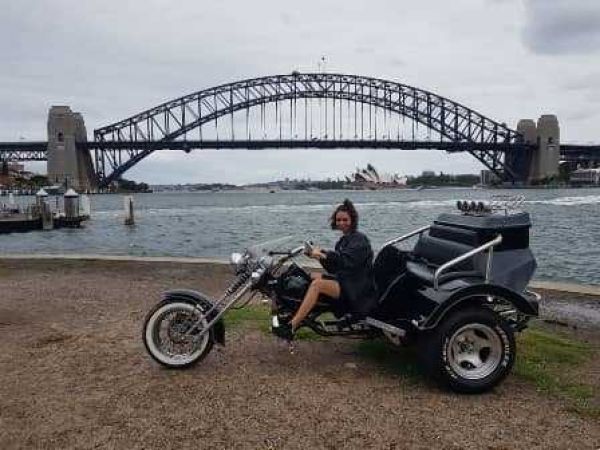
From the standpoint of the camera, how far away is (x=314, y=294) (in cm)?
516

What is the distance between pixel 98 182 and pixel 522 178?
7573cm

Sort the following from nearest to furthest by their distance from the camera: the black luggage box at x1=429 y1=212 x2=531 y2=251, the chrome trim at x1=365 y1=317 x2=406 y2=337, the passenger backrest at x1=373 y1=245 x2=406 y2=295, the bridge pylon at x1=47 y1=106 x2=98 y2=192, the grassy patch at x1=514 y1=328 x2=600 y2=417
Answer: the grassy patch at x1=514 y1=328 x2=600 y2=417, the chrome trim at x1=365 y1=317 x2=406 y2=337, the black luggage box at x1=429 y1=212 x2=531 y2=251, the passenger backrest at x1=373 y1=245 x2=406 y2=295, the bridge pylon at x1=47 y1=106 x2=98 y2=192

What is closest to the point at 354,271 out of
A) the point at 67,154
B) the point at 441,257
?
the point at 441,257

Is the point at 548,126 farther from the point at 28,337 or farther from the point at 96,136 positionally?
the point at 28,337

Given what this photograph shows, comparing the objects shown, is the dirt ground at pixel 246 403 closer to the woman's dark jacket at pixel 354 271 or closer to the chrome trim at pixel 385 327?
the chrome trim at pixel 385 327

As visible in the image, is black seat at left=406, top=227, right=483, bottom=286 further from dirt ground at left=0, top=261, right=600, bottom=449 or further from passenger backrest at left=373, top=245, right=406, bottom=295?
dirt ground at left=0, top=261, right=600, bottom=449

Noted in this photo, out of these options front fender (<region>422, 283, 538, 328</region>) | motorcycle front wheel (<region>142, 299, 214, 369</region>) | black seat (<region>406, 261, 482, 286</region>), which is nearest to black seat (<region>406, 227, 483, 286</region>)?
black seat (<region>406, 261, 482, 286</region>)

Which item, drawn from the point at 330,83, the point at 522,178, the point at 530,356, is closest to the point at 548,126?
the point at 522,178

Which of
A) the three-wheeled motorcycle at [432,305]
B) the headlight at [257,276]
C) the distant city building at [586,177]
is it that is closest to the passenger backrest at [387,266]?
the three-wheeled motorcycle at [432,305]

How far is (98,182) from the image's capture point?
358ft

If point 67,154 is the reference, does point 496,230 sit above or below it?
below

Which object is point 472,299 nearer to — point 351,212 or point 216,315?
point 351,212

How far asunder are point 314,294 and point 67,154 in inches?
4391

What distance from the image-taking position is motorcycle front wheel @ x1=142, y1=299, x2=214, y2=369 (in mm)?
5355
